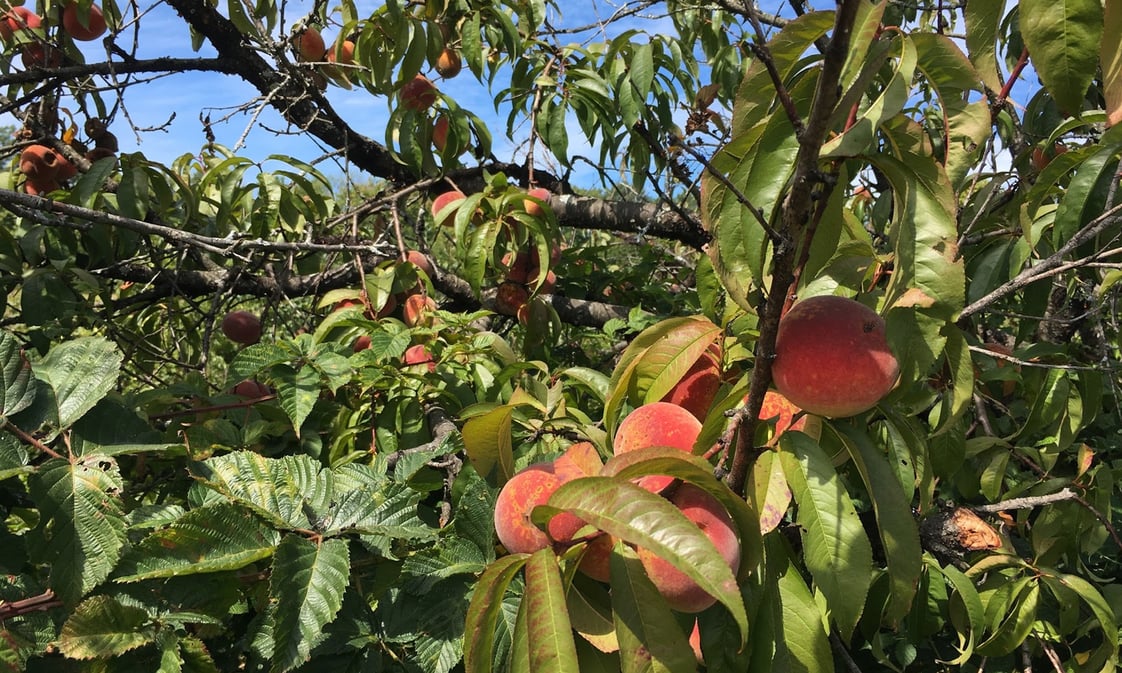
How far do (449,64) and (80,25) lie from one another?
1.20m

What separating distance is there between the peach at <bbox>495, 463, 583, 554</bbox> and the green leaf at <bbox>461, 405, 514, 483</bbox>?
4cm

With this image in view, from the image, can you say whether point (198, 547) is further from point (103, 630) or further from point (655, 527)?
point (655, 527)

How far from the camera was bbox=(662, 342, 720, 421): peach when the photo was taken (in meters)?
0.89

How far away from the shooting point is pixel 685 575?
62cm

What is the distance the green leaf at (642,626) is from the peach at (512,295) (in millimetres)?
1498

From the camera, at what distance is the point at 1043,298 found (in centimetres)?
132

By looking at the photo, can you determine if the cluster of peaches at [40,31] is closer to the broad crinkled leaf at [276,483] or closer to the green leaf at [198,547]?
the broad crinkled leaf at [276,483]

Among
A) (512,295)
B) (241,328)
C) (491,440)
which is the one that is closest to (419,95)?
(512,295)

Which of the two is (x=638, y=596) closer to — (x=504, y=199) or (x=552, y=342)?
(x=504, y=199)

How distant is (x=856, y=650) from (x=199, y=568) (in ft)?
4.48

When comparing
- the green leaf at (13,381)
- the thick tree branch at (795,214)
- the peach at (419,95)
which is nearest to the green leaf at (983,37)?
the thick tree branch at (795,214)

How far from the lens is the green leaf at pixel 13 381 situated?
819mm

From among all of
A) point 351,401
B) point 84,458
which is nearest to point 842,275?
point 84,458

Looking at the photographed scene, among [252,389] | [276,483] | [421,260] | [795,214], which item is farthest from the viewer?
[421,260]
